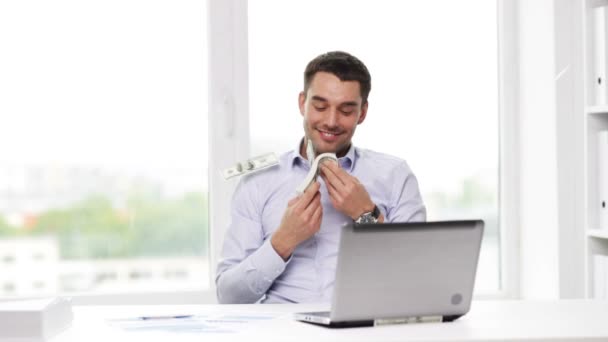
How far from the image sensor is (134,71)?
3.51 metres

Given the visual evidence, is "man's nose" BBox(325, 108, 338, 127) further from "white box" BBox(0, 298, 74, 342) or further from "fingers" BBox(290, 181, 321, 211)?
"white box" BBox(0, 298, 74, 342)

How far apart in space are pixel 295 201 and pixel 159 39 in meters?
1.40

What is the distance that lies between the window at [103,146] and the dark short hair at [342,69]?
1011 millimetres

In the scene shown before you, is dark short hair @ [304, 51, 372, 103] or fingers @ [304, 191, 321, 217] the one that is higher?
dark short hair @ [304, 51, 372, 103]

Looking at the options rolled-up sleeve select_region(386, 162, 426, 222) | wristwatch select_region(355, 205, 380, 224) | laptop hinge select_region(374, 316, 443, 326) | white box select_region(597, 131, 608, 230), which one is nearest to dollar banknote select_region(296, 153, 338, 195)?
wristwatch select_region(355, 205, 380, 224)

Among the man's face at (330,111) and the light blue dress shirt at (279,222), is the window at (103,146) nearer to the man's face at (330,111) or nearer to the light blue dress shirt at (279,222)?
the light blue dress shirt at (279,222)

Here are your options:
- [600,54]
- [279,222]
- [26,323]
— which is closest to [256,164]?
[279,222]

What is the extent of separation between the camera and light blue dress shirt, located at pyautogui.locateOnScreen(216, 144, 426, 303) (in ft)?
7.97

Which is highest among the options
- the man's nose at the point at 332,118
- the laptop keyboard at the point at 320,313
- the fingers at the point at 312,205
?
the man's nose at the point at 332,118

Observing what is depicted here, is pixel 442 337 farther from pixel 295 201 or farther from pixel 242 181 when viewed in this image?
pixel 242 181

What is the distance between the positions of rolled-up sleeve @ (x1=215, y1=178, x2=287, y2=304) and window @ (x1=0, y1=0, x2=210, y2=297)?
94cm

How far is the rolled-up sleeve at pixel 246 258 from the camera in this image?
2.39 meters

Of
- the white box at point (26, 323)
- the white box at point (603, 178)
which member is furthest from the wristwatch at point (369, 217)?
the white box at point (603, 178)

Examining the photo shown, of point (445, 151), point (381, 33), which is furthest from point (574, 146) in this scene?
point (381, 33)
